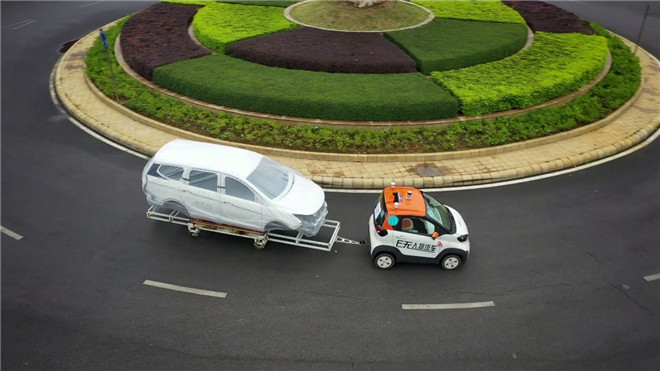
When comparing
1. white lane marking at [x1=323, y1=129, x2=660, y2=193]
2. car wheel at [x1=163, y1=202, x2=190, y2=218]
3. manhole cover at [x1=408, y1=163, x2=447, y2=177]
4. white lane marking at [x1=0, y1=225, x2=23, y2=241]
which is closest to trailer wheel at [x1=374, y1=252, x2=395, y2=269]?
white lane marking at [x1=323, y1=129, x2=660, y2=193]

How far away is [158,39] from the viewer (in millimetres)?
20641

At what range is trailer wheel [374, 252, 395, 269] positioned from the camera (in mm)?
10438

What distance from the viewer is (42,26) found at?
25.7m

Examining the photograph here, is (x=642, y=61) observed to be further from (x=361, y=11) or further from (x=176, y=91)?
(x=176, y=91)

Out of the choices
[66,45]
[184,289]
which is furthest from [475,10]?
[184,289]

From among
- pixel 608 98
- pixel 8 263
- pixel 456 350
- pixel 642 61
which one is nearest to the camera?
pixel 456 350

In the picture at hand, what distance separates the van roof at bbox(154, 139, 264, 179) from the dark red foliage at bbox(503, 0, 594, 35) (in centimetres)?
1663

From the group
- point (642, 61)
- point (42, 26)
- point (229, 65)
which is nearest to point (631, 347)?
point (229, 65)

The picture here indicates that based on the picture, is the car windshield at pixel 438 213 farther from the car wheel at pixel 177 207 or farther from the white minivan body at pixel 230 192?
the car wheel at pixel 177 207

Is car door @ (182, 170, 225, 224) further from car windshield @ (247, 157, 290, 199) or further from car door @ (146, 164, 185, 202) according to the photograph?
car windshield @ (247, 157, 290, 199)

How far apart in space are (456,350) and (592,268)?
13.0 feet

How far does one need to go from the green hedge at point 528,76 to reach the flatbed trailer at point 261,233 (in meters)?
6.93

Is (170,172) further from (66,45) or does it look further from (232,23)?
(66,45)

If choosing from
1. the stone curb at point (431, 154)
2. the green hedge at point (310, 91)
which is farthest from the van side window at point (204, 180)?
the green hedge at point (310, 91)
